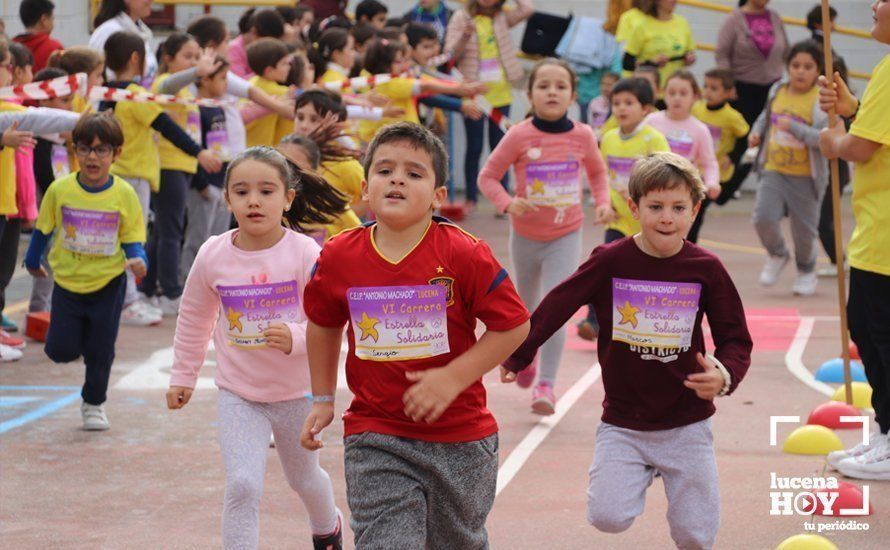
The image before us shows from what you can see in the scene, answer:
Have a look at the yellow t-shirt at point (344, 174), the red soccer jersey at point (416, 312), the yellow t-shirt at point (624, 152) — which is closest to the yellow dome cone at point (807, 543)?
the red soccer jersey at point (416, 312)

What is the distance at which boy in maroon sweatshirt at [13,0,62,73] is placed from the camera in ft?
41.4

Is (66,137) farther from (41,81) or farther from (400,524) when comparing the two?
(400,524)

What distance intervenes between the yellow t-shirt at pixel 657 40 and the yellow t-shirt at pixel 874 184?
8.32 m

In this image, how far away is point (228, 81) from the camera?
11.7 meters

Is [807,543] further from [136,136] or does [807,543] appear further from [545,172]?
[136,136]

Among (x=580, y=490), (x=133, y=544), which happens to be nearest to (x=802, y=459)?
(x=580, y=490)

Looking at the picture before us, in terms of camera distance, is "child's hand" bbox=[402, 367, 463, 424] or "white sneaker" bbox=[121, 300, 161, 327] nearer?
"child's hand" bbox=[402, 367, 463, 424]

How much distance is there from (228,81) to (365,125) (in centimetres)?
164

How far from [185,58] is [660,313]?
7137 mm

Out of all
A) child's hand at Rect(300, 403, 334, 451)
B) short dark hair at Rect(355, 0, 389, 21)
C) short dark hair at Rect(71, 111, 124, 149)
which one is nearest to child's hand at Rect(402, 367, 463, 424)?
child's hand at Rect(300, 403, 334, 451)

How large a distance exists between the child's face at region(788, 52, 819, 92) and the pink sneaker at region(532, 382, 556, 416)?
5120 mm

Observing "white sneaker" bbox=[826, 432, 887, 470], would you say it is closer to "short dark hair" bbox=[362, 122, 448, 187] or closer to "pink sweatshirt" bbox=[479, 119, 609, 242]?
"pink sweatshirt" bbox=[479, 119, 609, 242]

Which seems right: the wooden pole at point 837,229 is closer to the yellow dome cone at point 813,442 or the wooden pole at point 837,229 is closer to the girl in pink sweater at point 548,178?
the yellow dome cone at point 813,442

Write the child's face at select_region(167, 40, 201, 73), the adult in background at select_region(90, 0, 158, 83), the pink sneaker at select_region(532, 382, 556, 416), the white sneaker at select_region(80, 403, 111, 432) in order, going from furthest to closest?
the adult in background at select_region(90, 0, 158, 83) → the child's face at select_region(167, 40, 201, 73) → the pink sneaker at select_region(532, 382, 556, 416) → the white sneaker at select_region(80, 403, 111, 432)
